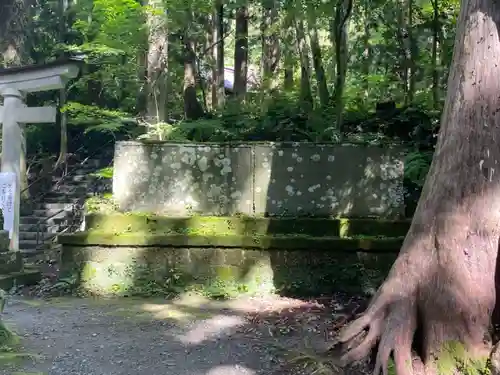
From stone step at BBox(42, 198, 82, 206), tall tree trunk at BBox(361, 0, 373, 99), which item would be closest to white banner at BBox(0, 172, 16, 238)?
stone step at BBox(42, 198, 82, 206)

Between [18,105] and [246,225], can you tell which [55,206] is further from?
[246,225]

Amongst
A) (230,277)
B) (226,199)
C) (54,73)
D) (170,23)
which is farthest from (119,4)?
(230,277)

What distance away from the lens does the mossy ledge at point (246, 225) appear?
284 inches

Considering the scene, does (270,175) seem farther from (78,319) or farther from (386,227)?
(78,319)

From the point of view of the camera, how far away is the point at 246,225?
7.26 meters

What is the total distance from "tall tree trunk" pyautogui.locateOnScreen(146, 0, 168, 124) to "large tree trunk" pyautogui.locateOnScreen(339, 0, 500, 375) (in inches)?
291

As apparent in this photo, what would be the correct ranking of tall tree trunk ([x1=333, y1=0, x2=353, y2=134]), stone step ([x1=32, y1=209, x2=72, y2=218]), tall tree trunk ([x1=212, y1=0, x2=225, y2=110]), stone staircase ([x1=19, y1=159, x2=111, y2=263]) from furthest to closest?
tall tree trunk ([x1=212, y1=0, x2=225, y2=110]) < stone step ([x1=32, y1=209, x2=72, y2=218]) < stone staircase ([x1=19, y1=159, x2=111, y2=263]) < tall tree trunk ([x1=333, y1=0, x2=353, y2=134])

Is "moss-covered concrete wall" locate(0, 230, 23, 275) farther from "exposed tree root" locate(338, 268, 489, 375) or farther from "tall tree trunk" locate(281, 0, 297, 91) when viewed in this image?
"tall tree trunk" locate(281, 0, 297, 91)

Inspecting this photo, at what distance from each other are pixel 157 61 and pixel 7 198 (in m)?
4.07

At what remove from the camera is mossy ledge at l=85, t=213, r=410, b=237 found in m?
7.21

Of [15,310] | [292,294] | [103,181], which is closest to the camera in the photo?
[15,310]

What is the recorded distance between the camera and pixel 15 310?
6.48 metres

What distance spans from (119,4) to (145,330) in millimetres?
9121

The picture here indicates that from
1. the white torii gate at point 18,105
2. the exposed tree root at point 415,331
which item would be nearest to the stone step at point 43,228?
the white torii gate at point 18,105
